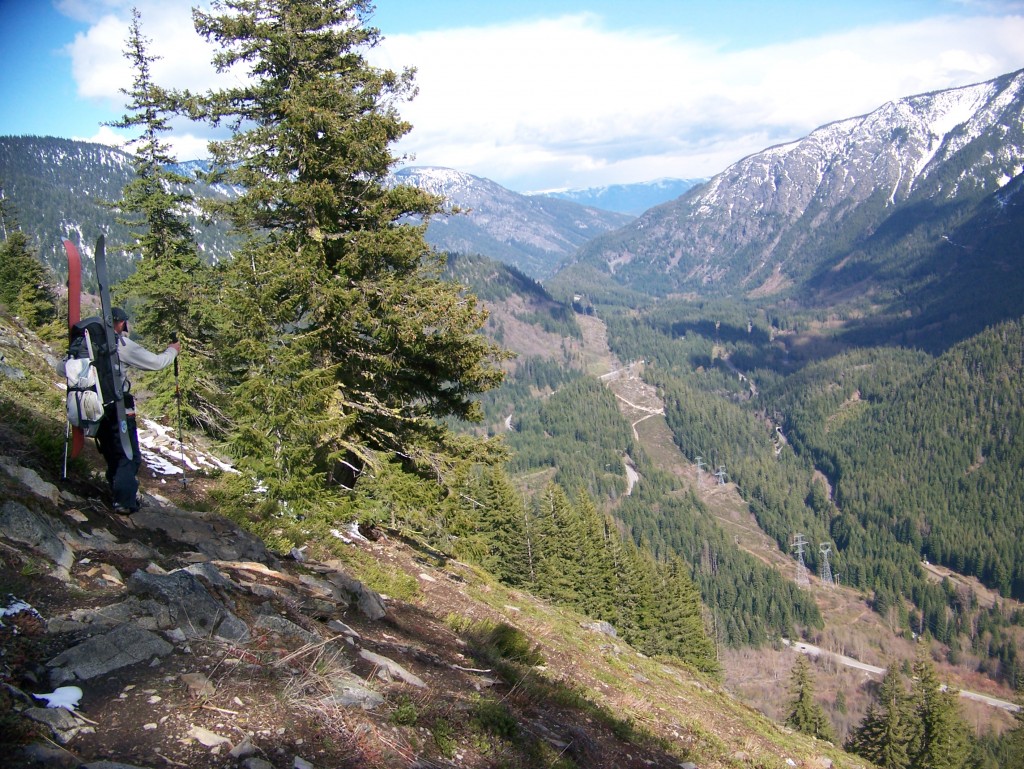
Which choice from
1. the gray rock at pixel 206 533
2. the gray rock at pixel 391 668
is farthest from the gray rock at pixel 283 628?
the gray rock at pixel 206 533

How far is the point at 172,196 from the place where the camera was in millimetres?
25188

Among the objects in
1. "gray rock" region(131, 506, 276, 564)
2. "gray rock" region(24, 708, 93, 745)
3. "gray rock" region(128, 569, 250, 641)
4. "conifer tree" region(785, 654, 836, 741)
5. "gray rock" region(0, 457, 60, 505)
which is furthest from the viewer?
"conifer tree" region(785, 654, 836, 741)

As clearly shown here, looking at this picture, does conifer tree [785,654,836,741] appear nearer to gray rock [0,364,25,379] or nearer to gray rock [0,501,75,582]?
gray rock [0,364,25,379]

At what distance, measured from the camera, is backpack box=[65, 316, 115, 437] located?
7203mm

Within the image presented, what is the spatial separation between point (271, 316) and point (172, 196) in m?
16.9

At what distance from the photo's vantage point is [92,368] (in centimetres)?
729

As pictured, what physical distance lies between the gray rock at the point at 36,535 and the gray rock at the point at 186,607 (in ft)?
2.60

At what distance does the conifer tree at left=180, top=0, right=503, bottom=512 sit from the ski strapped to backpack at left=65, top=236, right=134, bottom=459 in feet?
12.8

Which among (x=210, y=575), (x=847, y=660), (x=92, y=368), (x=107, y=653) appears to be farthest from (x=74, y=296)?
(x=847, y=660)

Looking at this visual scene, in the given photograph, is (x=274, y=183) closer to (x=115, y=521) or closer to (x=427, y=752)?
(x=115, y=521)

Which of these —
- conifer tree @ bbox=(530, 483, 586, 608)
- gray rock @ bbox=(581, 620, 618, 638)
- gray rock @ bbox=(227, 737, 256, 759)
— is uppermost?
gray rock @ bbox=(227, 737, 256, 759)

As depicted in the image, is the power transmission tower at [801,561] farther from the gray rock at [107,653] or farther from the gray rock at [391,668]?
the gray rock at [107,653]

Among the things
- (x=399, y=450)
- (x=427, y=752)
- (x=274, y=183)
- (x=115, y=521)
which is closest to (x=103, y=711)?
(x=427, y=752)

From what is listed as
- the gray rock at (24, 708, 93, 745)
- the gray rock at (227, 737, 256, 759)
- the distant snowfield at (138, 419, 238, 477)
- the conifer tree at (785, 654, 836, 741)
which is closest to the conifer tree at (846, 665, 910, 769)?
the conifer tree at (785, 654, 836, 741)
